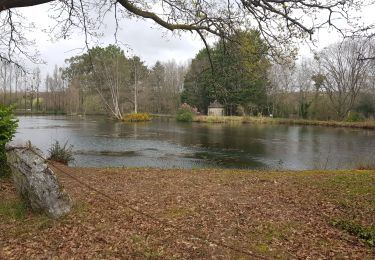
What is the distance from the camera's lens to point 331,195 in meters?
7.96

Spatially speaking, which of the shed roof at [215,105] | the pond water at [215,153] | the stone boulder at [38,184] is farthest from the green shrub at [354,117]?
the stone boulder at [38,184]

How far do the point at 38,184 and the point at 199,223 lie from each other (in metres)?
2.76

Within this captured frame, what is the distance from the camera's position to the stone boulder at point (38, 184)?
Answer: 602 cm

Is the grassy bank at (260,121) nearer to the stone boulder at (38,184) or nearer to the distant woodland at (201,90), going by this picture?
the distant woodland at (201,90)

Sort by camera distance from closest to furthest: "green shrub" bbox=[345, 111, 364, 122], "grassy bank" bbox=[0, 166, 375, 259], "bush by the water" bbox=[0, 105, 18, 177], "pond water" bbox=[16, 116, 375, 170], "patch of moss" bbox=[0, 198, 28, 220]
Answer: "grassy bank" bbox=[0, 166, 375, 259]
"patch of moss" bbox=[0, 198, 28, 220]
"bush by the water" bbox=[0, 105, 18, 177]
"pond water" bbox=[16, 116, 375, 170]
"green shrub" bbox=[345, 111, 364, 122]

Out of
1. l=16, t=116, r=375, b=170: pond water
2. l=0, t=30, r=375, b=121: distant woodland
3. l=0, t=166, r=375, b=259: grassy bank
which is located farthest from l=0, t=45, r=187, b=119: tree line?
l=0, t=166, r=375, b=259: grassy bank

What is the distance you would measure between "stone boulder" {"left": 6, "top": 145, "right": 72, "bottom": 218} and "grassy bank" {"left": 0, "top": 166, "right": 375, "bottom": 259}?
196 mm

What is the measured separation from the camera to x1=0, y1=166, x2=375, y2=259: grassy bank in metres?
5.12

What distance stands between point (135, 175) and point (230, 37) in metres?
4.77

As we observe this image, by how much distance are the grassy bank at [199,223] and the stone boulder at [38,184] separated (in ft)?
0.64

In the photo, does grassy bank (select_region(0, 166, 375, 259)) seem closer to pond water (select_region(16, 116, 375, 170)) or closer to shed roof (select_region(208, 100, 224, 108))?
pond water (select_region(16, 116, 375, 170))

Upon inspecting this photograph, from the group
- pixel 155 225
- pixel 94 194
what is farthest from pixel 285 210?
pixel 94 194

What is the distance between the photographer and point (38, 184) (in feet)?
19.7

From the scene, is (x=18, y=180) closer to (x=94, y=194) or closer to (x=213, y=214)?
(x=94, y=194)
